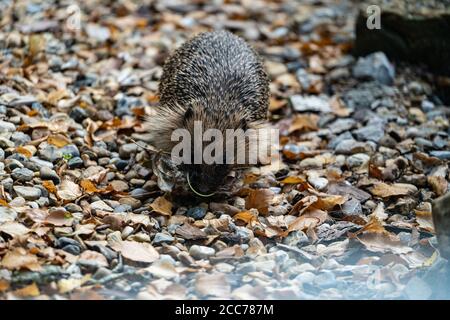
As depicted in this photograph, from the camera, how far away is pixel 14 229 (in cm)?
549

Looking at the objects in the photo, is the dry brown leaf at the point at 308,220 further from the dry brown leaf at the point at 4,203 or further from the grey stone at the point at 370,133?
the dry brown leaf at the point at 4,203

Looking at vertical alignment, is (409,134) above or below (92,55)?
below

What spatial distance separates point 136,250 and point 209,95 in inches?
74.9

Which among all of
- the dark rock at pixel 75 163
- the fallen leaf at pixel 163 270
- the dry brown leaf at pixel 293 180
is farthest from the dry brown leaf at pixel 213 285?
the dark rock at pixel 75 163

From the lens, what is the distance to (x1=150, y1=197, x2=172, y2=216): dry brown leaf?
6254 millimetres

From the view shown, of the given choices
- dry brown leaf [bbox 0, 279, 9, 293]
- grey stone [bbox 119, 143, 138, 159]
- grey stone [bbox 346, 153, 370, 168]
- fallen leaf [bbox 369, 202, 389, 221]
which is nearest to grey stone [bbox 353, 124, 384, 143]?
grey stone [bbox 346, 153, 370, 168]

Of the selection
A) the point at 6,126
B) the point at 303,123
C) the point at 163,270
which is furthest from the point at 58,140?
the point at 303,123

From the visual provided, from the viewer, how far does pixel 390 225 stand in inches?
245

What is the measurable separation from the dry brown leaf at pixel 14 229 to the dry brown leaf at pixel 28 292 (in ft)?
2.06

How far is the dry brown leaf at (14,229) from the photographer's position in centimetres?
543

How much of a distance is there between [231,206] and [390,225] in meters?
1.44

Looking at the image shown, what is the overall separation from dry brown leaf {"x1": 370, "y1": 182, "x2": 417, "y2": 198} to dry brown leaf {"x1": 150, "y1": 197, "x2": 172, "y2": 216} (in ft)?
6.55
